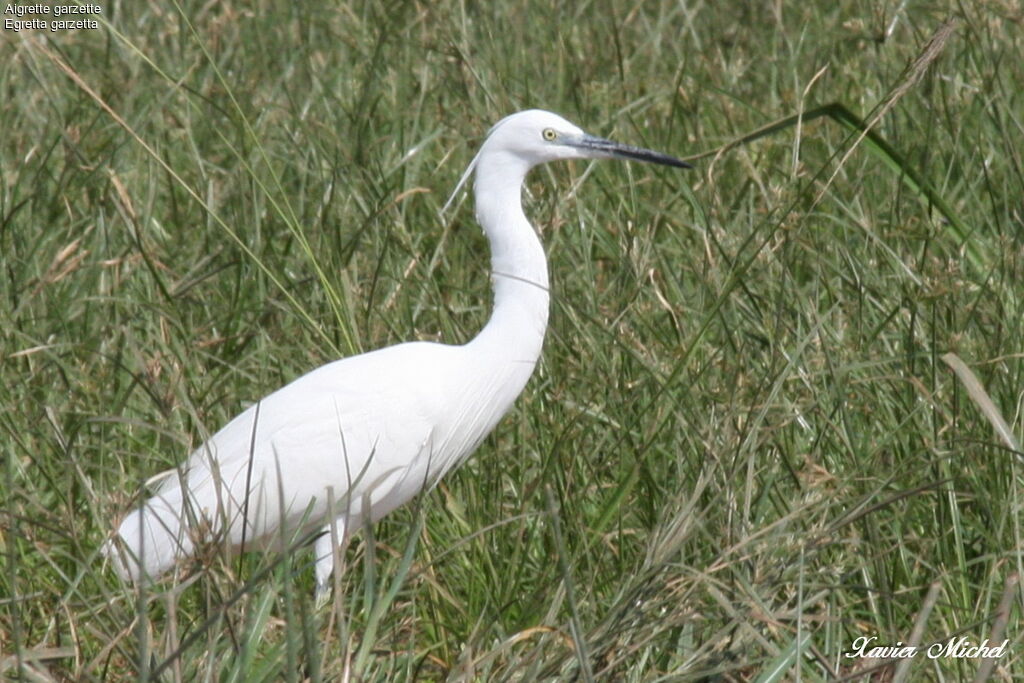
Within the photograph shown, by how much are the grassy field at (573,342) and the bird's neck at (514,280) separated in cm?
12

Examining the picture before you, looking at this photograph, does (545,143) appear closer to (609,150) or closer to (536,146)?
(536,146)

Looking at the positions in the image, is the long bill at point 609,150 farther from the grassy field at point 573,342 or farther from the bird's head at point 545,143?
the grassy field at point 573,342

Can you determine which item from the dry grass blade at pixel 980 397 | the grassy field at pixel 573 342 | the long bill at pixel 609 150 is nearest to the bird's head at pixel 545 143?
the long bill at pixel 609 150

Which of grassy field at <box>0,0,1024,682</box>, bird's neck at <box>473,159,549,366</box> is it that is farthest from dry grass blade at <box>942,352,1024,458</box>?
bird's neck at <box>473,159,549,366</box>

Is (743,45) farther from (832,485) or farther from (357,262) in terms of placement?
(832,485)

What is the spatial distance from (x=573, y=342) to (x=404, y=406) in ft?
1.36

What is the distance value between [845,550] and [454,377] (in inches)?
33.0

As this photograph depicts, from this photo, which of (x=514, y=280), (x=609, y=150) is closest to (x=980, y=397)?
(x=514, y=280)

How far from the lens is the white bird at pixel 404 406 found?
113 inches

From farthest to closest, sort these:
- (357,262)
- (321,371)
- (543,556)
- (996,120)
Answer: (357,262) < (996,120) < (321,371) < (543,556)

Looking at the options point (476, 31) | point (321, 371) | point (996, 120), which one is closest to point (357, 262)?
point (321, 371)

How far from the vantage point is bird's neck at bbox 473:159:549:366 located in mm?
2871

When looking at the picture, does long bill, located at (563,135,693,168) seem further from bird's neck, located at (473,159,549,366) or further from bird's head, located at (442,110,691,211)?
bird's neck, located at (473,159,549,366)

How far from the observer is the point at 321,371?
302cm
